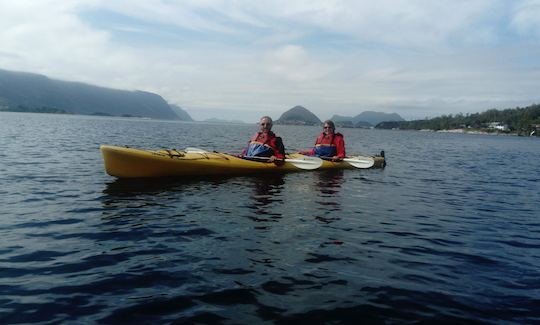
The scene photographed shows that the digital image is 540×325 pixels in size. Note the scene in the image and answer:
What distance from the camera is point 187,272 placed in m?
5.89

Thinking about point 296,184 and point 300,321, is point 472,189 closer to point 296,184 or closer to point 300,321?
point 296,184

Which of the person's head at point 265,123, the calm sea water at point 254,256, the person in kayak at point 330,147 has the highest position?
the person's head at point 265,123

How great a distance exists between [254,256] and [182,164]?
8.30 m

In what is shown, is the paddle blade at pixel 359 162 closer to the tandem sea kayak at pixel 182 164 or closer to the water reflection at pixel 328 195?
the water reflection at pixel 328 195

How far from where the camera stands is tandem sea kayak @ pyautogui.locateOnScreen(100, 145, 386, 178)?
13.1m

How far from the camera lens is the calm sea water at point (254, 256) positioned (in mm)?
4918

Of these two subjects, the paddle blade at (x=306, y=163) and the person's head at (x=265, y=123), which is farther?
the paddle blade at (x=306, y=163)

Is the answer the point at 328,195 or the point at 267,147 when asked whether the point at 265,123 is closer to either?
the point at 267,147

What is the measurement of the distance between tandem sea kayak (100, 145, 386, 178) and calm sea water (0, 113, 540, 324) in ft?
2.21

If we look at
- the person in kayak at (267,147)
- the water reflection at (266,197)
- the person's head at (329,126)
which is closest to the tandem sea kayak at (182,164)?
the person in kayak at (267,147)

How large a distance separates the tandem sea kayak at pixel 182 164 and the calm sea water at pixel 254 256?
0.67 m

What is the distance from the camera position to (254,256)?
672cm

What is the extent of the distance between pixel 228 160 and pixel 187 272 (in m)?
9.75

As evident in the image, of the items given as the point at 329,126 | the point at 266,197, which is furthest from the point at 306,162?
the point at 266,197
